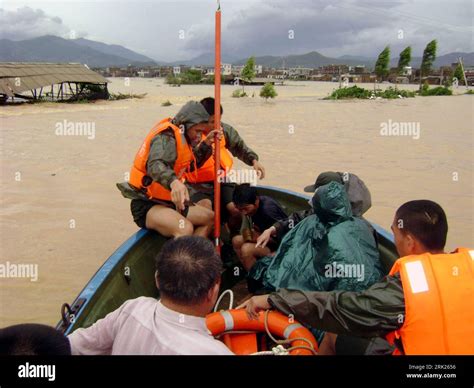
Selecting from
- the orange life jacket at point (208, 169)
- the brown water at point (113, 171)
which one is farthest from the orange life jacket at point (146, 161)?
the brown water at point (113, 171)

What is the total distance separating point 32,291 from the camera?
4.49 metres

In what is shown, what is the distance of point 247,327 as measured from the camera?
2.27m

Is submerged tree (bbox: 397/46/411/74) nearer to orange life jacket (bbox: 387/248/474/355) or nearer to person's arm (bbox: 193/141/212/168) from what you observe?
person's arm (bbox: 193/141/212/168)

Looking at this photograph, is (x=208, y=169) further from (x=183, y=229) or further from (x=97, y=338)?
(x=97, y=338)

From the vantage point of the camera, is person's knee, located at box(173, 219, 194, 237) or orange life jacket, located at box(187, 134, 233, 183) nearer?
person's knee, located at box(173, 219, 194, 237)

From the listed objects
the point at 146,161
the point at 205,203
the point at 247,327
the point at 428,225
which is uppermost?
the point at 146,161

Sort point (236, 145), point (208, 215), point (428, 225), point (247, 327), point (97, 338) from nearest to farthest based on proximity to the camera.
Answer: point (97, 338), point (428, 225), point (247, 327), point (208, 215), point (236, 145)

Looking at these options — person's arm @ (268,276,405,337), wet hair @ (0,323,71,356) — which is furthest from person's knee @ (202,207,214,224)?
wet hair @ (0,323,71,356)

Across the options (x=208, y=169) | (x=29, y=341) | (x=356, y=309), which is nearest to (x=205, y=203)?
(x=208, y=169)

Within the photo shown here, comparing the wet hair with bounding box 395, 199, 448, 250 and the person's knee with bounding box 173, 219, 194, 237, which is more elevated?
the wet hair with bounding box 395, 199, 448, 250

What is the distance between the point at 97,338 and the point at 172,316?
0.32m

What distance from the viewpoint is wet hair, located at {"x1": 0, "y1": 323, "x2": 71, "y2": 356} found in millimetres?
1164

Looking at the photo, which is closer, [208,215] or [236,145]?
[208,215]

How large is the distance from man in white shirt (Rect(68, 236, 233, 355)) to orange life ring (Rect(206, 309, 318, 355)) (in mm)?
700
